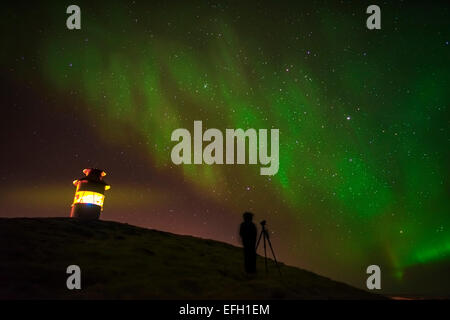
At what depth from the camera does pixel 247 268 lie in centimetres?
1064

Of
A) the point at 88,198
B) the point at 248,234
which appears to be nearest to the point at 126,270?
the point at 248,234

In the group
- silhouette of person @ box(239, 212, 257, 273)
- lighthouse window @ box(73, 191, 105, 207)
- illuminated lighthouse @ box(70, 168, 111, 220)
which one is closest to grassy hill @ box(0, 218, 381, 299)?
silhouette of person @ box(239, 212, 257, 273)

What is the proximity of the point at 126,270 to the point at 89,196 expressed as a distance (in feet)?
39.5

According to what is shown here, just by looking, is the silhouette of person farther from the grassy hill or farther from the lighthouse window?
the lighthouse window

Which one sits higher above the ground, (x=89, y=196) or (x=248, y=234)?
(x=89, y=196)

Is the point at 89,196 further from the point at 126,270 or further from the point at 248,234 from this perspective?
the point at 248,234

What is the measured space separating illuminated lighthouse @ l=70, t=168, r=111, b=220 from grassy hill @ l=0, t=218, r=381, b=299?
377 centimetres

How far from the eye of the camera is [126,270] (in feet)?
33.6

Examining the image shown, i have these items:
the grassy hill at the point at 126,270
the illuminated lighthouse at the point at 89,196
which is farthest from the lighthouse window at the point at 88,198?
the grassy hill at the point at 126,270

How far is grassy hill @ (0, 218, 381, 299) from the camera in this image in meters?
8.39

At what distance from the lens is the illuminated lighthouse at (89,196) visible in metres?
20.1

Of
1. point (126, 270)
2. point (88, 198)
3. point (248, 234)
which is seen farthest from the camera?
point (88, 198)

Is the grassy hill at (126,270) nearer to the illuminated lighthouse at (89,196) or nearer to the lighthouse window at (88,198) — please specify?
the illuminated lighthouse at (89,196)
